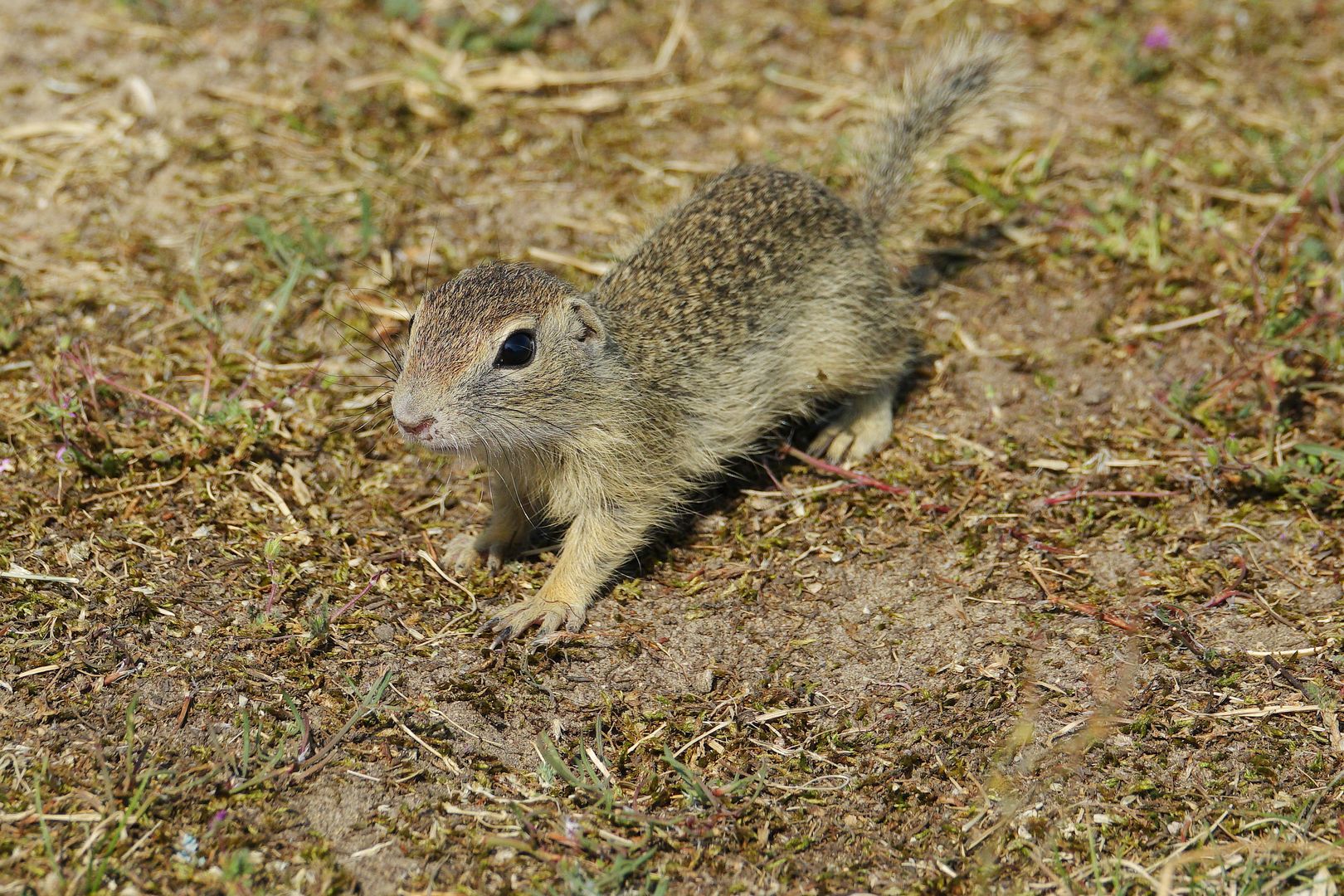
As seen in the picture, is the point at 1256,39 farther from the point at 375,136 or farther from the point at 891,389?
the point at 375,136

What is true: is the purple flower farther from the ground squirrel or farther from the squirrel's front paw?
the squirrel's front paw

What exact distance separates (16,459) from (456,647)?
6.81ft

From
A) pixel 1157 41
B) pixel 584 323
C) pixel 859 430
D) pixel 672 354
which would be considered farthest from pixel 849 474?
pixel 1157 41

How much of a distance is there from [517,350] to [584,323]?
34cm

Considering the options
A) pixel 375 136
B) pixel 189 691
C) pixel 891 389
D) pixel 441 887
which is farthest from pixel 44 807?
pixel 375 136

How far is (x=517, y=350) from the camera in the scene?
14.5 ft

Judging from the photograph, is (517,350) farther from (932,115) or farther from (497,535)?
(932,115)

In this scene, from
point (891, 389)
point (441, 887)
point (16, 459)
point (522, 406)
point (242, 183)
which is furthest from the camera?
point (242, 183)

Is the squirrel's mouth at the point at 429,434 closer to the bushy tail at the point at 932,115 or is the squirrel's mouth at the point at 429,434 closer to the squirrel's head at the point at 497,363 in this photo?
the squirrel's head at the point at 497,363

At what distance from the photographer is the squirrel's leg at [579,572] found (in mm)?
4656

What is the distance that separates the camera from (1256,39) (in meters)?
7.79

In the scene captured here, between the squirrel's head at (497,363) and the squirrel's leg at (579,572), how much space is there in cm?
39

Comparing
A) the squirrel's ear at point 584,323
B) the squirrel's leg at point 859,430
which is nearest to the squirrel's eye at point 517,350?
the squirrel's ear at point 584,323

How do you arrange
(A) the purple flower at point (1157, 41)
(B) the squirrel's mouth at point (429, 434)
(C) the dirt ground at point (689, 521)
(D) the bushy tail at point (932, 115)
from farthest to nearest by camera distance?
(A) the purple flower at point (1157, 41) < (D) the bushy tail at point (932, 115) < (B) the squirrel's mouth at point (429, 434) < (C) the dirt ground at point (689, 521)
